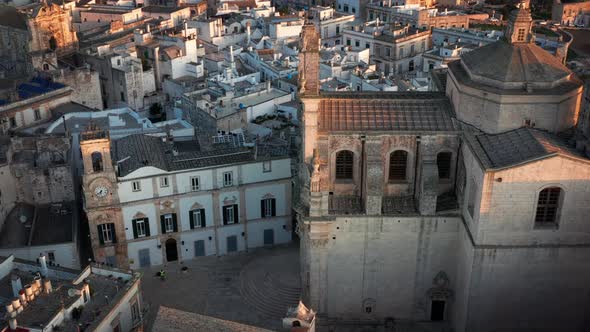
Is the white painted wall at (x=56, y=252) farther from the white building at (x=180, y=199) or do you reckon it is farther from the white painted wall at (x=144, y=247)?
the white painted wall at (x=144, y=247)

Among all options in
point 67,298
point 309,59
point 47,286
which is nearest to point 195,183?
point 309,59

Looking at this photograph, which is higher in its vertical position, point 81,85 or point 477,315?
point 81,85

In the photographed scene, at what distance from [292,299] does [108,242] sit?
12371 millimetres

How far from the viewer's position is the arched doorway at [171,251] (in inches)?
1780

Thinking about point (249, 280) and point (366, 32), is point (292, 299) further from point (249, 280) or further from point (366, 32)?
point (366, 32)

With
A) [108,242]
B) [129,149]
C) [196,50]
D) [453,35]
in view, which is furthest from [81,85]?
[453,35]

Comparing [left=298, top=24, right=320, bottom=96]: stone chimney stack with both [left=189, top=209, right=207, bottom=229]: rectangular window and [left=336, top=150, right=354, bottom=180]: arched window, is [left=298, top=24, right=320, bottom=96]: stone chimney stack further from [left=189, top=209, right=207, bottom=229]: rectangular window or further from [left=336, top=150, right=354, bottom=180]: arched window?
[left=189, top=209, right=207, bottom=229]: rectangular window

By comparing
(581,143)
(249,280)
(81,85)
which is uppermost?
(581,143)

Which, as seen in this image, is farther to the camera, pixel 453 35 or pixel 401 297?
pixel 453 35

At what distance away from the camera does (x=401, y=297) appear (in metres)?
37.9

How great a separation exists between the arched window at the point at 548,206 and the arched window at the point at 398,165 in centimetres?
720

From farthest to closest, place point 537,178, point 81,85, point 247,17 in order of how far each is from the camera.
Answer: point 247,17
point 81,85
point 537,178

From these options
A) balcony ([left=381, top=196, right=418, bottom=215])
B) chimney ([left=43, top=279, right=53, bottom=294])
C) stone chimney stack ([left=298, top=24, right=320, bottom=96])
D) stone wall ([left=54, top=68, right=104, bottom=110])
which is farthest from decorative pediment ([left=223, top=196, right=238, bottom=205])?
Result: stone wall ([left=54, top=68, right=104, bottom=110])

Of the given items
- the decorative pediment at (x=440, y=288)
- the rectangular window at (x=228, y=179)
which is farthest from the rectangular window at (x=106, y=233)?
the decorative pediment at (x=440, y=288)
